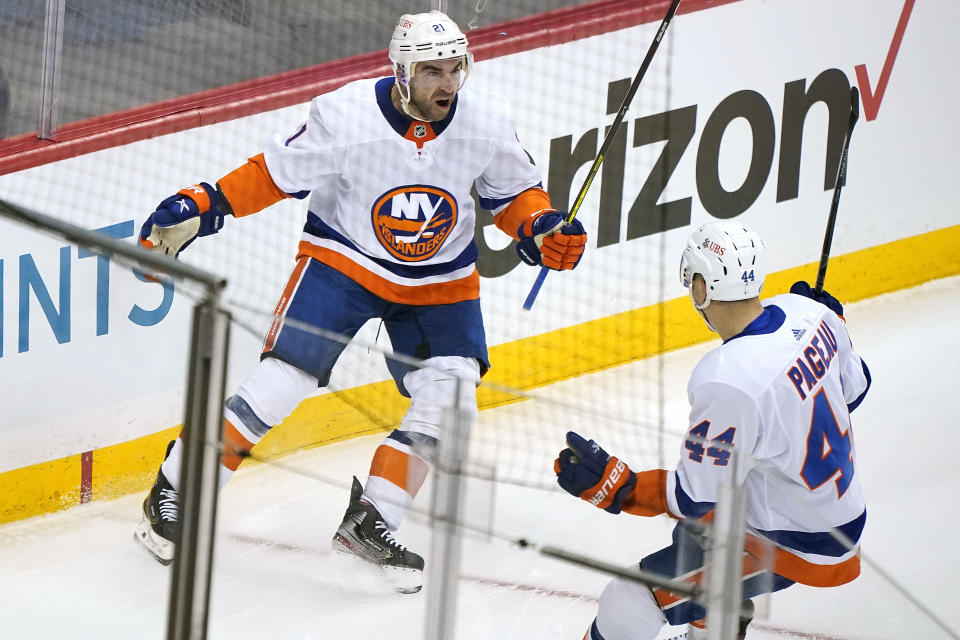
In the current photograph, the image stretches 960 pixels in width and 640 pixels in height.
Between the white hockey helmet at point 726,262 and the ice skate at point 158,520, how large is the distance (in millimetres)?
1122

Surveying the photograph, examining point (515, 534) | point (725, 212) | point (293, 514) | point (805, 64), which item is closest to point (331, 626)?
point (293, 514)

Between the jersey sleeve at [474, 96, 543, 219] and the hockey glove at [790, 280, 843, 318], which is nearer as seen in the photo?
the hockey glove at [790, 280, 843, 318]

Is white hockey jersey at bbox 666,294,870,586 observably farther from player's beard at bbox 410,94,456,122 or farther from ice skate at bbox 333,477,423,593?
player's beard at bbox 410,94,456,122

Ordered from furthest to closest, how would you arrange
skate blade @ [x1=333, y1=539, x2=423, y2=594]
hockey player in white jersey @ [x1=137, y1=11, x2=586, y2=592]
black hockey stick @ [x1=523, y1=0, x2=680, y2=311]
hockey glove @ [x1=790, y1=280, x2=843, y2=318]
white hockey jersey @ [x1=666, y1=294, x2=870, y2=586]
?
black hockey stick @ [x1=523, y1=0, x2=680, y2=311], hockey player in white jersey @ [x1=137, y1=11, x2=586, y2=592], hockey glove @ [x1=790, y1=280, x2=843, y2=318], skate blade @ [x1=333, y1=539, x2=423, y2=594], white hockey jersey @ [x1=666, y1=294, x2=870, y2=586]

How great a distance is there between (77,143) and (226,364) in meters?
1.84

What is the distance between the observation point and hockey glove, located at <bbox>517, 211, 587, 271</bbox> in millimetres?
3641

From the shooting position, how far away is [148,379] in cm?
375

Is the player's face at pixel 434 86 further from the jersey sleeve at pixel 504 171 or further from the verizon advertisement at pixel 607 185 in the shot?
the verizon advertisement at pixel 607 185

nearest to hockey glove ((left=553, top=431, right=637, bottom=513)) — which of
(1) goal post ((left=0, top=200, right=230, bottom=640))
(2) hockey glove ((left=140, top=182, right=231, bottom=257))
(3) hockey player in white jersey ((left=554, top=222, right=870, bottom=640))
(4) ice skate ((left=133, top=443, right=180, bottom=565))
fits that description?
(3) hockey player in white jersey ((left=554, top=222, right=870, bottom=640))

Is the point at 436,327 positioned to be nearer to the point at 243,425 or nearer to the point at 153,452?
the point at 153,452

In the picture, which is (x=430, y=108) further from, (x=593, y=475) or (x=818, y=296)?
(x=593, y=475)

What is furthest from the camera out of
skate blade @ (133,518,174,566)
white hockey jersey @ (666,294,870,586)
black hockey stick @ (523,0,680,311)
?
black hockey stick @ (523,0,680,311)

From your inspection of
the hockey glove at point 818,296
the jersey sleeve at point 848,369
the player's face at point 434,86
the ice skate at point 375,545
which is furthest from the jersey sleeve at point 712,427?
the player's face at point 434,86

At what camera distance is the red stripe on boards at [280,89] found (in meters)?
3.74
